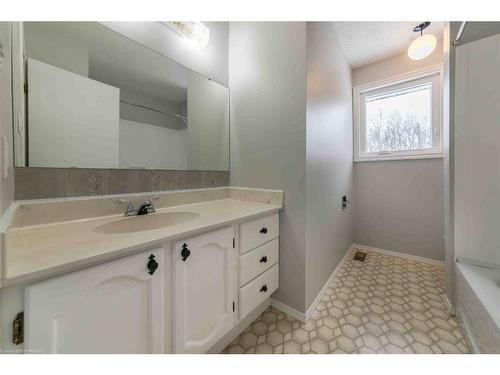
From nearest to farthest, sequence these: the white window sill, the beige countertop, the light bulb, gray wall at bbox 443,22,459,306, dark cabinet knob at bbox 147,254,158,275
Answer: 1. the beige countertop
2. dark cabinet knob at bbox 147,254,158,275
3. gray wall at bbox 443,22,459,306
4. the light bulb
5. the white window sill

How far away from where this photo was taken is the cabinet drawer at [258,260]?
108 centimetres

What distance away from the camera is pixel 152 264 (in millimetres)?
678

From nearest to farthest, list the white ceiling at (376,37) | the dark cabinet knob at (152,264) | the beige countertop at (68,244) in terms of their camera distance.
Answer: the beige countertop at (68,244)
the dark cabinet knob at (152,264)
the white ceiling at (376,37)

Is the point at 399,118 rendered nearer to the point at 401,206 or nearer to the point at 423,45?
the point at 423,45

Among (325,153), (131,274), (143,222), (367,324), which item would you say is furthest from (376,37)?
(131,274)

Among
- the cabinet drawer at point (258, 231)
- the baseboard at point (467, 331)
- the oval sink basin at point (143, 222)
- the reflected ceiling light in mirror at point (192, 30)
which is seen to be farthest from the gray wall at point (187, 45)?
the baseboard at point (467, 331)

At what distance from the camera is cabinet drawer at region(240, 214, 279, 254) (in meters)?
1.07

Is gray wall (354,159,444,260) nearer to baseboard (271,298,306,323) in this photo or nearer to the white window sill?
the white window sill

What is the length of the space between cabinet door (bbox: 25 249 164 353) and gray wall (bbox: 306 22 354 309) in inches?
37.4

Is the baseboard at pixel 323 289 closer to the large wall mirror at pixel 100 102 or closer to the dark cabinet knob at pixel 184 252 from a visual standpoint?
the dark cabinet knob at pixel 184 252

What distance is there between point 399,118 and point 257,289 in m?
2.48

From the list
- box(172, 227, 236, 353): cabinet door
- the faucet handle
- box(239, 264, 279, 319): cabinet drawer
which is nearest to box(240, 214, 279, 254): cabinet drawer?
box(172, 227, 236, 353): cabinet door

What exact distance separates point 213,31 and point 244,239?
1.65m
